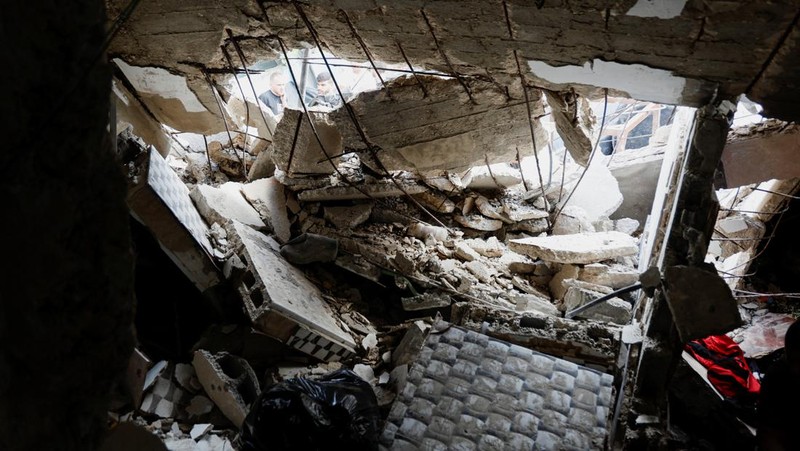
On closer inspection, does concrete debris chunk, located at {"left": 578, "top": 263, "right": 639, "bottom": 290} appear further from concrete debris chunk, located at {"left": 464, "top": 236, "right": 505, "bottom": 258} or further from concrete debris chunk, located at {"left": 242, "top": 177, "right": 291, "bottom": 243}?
concrete debris chunk, located at {"left": 242, "top": 177, "right": 291, "bottom": 243}

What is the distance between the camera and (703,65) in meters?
2.33

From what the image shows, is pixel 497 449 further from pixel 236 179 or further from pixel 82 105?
pixel 236 179

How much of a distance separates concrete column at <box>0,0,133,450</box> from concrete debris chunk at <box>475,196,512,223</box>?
4.30m

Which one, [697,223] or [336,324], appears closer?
[697,223]

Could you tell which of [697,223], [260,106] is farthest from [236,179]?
[697,223]

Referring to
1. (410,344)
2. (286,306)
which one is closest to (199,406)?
(286,306)

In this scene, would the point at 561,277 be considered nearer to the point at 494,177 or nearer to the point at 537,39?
the point at 494,177

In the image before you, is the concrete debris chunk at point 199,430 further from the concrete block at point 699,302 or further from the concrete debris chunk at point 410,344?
the concrete block at point 699,302

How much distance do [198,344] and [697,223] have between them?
11.4 ft

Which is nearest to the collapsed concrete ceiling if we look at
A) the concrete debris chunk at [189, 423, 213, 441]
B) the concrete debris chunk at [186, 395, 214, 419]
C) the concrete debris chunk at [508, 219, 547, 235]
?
the concrete debris chunk at [508, 219, 547, 235]

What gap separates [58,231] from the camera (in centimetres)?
110

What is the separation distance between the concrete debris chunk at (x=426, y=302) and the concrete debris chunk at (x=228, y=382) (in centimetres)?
137

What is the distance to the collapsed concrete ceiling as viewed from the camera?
219cm

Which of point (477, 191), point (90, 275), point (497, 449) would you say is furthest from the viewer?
point (477, 191)
